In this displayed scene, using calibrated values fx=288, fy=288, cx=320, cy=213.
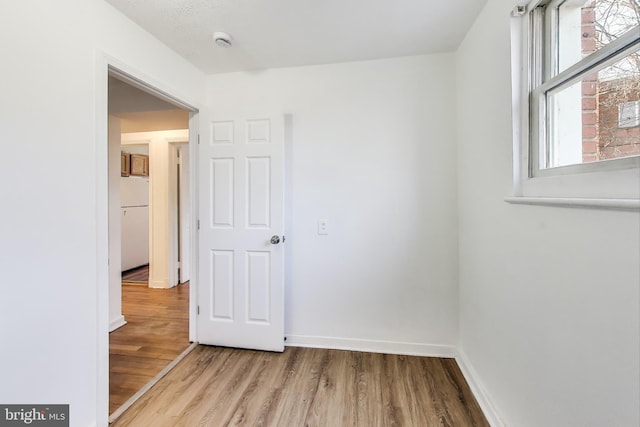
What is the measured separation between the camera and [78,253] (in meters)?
1.44

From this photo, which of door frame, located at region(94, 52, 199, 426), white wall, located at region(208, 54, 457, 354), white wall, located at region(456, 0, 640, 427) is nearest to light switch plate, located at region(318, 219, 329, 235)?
white wall, located at region(208, 54, 457, 354)

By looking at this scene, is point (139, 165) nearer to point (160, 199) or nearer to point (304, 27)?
point (160, 199)

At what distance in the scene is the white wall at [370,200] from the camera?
2.27 m

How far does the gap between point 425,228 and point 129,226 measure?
4.99 m

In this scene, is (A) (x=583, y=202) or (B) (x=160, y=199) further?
(B) (x=160, y=199)

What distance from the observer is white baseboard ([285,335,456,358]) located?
89.7 inches

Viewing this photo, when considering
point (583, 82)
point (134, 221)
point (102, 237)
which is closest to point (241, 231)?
point (102, 237)

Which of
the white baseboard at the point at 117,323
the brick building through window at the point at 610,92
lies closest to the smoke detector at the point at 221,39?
the brick building through window at the point at 610,92

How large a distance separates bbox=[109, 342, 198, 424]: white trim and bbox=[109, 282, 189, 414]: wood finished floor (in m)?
0.05

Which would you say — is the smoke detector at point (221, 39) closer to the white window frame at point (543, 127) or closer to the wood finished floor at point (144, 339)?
the white window frame at point (543, 127)

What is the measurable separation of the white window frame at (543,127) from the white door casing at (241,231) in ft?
5.16

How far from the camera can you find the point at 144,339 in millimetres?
2584

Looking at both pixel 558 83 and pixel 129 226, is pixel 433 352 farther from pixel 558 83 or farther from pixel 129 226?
pixel 129 226

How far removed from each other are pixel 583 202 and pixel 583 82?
52 centimetres
